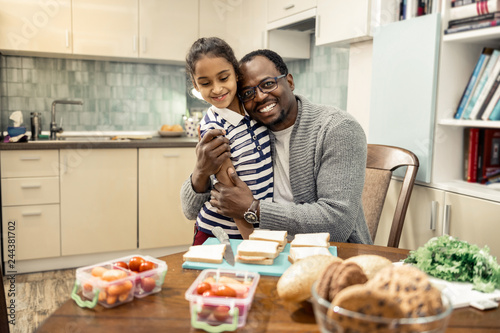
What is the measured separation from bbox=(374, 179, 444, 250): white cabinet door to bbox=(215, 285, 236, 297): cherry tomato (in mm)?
1500

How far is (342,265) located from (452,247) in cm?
38

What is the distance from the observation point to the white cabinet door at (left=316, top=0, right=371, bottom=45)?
2424 mm

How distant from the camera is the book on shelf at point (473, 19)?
178cm

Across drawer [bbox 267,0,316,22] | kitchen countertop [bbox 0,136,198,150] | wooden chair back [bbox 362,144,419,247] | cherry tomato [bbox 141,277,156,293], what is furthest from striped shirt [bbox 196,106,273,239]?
kitchen countertop [bbox 0,136,198,150]

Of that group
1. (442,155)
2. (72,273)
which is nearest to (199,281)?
(442,155)

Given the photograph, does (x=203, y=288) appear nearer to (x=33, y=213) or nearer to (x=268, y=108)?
(x=268, y=108)

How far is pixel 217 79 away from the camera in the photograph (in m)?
1.56

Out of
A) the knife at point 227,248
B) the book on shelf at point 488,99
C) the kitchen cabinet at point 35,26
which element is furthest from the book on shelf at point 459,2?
the kitchen cabinet at point 35,26

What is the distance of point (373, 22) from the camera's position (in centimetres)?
241

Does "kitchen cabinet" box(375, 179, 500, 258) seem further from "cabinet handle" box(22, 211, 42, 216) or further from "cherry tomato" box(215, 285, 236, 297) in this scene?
"cabinet handle" box(22, 211, 42, 216)

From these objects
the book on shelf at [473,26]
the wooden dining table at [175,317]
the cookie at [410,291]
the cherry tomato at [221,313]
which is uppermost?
the book on shelf at [473,26]

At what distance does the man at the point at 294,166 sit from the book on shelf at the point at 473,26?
73cm

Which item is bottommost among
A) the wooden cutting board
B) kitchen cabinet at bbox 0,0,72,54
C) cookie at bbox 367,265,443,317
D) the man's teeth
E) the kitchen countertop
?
the wooden cutting board

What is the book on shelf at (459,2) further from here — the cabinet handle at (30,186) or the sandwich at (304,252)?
the cabinet handle at (30,186)
